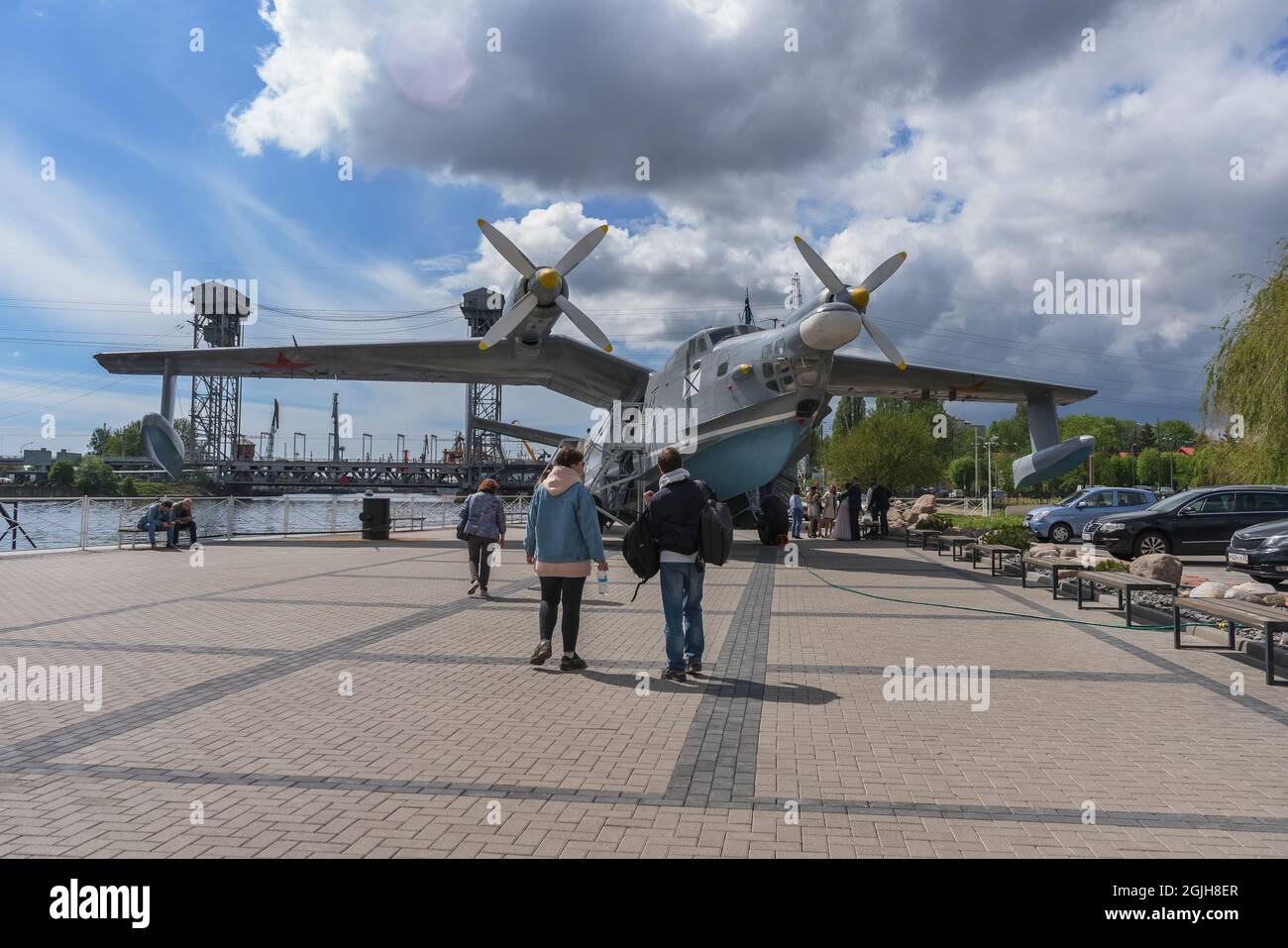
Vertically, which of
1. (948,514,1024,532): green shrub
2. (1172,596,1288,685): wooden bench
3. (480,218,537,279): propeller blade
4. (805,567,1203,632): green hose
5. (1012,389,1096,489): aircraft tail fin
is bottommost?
(805,567,1203,632): green hose

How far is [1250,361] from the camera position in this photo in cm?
2028

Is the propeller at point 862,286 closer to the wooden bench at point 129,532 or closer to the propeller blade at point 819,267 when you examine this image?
the propeller blade at point 819,267

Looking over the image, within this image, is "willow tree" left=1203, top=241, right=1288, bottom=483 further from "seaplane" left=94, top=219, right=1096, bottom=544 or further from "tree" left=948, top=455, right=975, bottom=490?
"tree" left=948, top=455, right=975, bottom=490

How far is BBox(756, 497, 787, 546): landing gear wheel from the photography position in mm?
21000

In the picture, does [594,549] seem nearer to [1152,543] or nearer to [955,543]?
[955,543]

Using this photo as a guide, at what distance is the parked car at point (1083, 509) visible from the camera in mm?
22641

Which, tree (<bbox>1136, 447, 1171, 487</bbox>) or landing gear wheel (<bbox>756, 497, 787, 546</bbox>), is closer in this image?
landing gear wheel (<bbox>756, 497, 787, 546</bbox>)

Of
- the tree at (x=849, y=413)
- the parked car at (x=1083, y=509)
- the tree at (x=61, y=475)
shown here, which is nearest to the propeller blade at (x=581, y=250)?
the parked car at (x=1083, y=509)

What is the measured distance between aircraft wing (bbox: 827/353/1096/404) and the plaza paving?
49.6 feet

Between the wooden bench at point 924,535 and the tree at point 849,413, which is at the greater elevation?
the tree at point 849,413

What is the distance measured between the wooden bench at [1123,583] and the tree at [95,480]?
90.8 metres

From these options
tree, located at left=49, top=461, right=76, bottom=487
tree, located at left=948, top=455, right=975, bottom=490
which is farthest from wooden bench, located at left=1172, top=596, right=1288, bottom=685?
tree, located at left=948, top=455, right=975, bottom=490

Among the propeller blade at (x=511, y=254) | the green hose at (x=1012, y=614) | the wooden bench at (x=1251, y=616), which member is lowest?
the green hose at (x=1012, y=614)

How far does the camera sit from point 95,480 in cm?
8106
